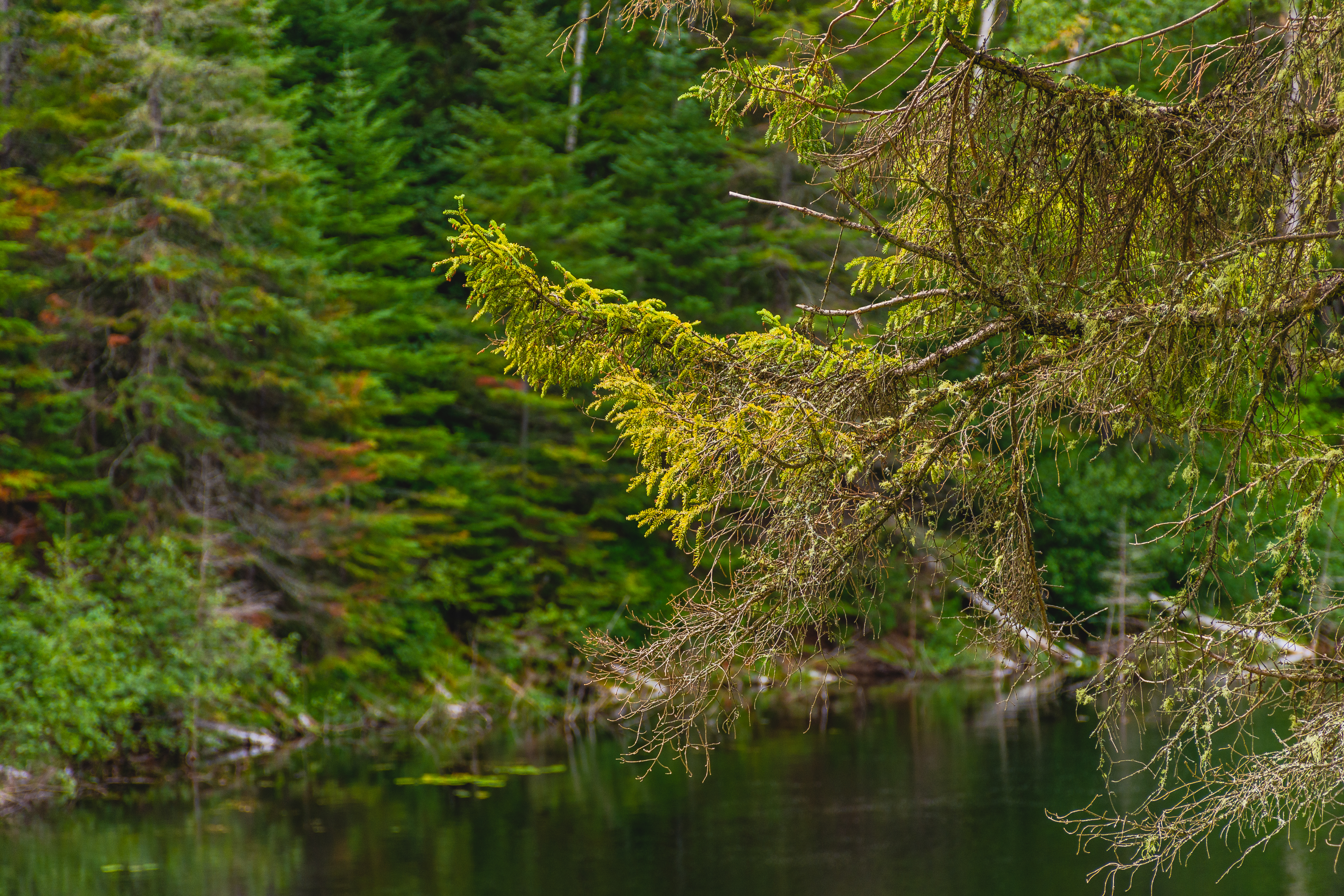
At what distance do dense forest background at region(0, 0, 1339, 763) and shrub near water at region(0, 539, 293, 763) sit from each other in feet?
0.16

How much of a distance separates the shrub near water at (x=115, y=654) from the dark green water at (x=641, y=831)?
0.91 meters

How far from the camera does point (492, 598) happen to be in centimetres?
2108

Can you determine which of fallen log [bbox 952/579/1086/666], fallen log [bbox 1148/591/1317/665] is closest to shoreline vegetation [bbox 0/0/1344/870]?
fallen log [bbox 1148/591/1317/665]

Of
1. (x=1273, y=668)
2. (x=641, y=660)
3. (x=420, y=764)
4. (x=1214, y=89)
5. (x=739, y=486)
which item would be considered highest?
(x=1214, y=89)

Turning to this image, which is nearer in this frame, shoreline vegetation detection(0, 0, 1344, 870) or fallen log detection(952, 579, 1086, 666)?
fallen log detection(952, 579, 1086, 666)

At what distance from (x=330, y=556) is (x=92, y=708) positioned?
13.7 feet

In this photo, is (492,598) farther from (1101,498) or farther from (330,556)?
(1101,498)

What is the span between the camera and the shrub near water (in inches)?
524

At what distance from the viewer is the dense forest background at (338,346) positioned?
15227 mm

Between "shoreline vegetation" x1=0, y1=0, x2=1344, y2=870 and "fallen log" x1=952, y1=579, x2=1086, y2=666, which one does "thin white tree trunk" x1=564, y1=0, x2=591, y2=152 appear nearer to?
"shoreline vegetation" x1=0, y1=0, x2=1344, y2=870

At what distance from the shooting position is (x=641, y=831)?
12.5 m

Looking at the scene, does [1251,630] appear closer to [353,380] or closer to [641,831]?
[641,831]

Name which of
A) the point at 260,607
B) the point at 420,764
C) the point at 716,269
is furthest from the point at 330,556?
the point at 716,269

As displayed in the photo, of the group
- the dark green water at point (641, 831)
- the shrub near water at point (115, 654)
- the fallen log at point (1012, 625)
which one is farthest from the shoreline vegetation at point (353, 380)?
the fallen log at point (1012, 625)
